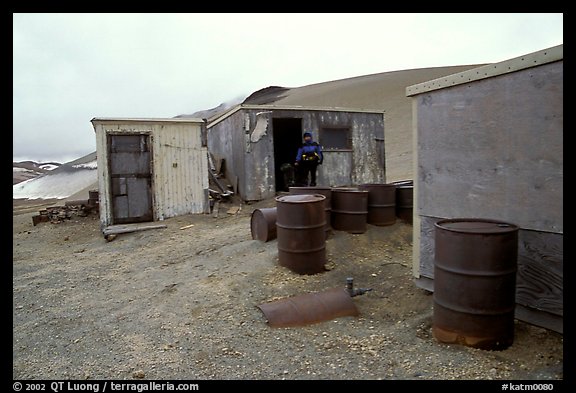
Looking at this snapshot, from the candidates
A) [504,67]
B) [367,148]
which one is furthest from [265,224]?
[367,148]

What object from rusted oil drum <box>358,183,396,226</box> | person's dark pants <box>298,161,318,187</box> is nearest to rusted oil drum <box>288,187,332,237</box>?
rusted oil drum <box>358,183,396,226</box>

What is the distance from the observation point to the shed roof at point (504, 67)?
11.3 feet

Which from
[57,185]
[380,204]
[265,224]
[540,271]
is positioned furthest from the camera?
[57,185]

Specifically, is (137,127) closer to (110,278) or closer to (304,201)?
(110,278)

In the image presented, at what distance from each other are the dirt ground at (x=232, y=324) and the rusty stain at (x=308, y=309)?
0.32 ft

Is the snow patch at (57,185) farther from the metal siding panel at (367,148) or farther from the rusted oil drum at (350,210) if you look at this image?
the rusted oil drum at (350,210)

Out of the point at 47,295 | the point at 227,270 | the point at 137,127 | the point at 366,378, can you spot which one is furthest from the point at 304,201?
the point at 137,127

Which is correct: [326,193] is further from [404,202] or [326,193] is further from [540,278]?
[540,278]

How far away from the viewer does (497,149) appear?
3.97 metres

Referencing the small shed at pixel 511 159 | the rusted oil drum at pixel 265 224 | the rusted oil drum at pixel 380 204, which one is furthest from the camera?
the rusted oil drum at pixel 380 204

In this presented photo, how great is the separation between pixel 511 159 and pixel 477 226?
2.42ft

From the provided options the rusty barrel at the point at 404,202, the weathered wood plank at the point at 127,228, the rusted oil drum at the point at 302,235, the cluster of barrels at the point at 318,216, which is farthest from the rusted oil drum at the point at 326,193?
the weathered wood plank at the point at 127,228

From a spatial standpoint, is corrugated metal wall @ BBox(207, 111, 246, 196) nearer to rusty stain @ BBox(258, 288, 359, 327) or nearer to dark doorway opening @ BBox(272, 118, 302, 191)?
dark doorway opening @ BBox(272, 118, 302, 191)

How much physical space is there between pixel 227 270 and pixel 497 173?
3833 millimetres
